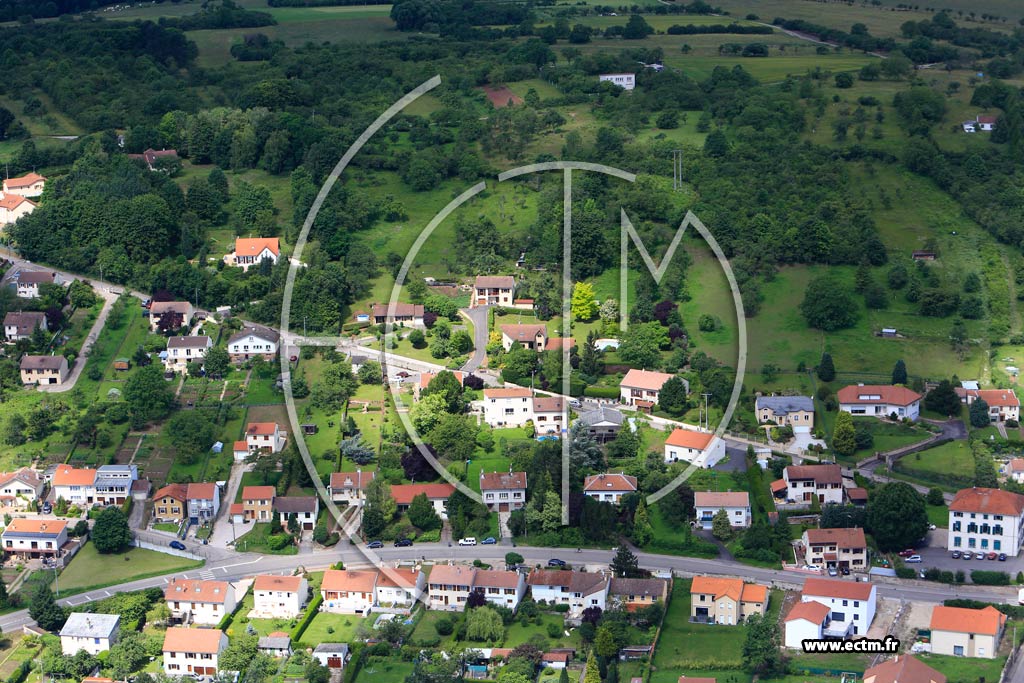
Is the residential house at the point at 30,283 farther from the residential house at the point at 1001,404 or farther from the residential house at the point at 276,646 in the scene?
the residential house at the point at 1001,404

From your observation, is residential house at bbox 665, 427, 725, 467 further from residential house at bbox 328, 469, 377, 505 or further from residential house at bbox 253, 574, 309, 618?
residential house at bbox 253, 574, 309, 618

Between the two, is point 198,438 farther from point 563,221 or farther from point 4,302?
point 563,221

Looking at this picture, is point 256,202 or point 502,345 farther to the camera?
point 256,202

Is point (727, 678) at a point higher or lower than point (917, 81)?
lower

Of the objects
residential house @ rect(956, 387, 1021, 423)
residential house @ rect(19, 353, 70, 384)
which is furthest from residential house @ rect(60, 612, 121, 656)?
residential house @ rect(956, 387, 1021, 423)

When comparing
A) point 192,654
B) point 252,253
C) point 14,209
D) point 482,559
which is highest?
point 14,209

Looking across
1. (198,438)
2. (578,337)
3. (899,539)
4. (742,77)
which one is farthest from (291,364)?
(742,77)

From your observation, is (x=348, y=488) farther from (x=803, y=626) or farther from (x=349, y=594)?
(x=803, y=626)

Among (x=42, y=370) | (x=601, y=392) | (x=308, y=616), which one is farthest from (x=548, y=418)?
(x=42, y=370)
